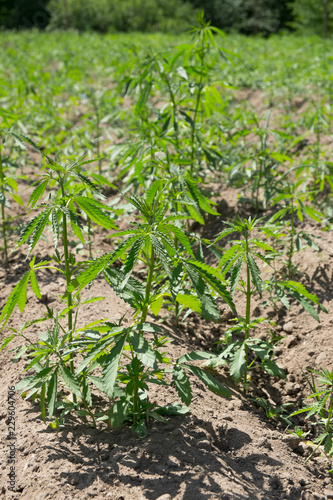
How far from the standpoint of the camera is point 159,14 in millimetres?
23938

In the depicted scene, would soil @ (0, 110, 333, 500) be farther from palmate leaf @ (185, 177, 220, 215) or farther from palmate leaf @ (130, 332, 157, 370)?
palmate leaf @ (185, 177, 220, 215)

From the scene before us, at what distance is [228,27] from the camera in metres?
27.4

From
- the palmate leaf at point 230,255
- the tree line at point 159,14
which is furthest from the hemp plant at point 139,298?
the tree line at point 159,14

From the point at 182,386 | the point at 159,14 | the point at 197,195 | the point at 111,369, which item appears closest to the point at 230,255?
the point at 197,195

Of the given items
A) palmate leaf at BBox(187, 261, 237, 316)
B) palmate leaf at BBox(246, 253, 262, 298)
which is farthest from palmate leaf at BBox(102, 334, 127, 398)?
palmate leaf at BBox(246, 253, 262, 298)

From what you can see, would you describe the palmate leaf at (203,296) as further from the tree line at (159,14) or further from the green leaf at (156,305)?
the tree line at (159,14)

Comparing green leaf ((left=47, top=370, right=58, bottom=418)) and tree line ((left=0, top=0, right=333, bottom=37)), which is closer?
→ green leaf ((left=47, top=370, right=58, bottom=418))

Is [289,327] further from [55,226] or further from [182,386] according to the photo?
[55,226]

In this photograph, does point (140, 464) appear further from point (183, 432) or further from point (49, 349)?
point (49, 349)

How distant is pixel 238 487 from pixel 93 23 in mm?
24552

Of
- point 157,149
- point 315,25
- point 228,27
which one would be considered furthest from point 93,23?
point 157,149

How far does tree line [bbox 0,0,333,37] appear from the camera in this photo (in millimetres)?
22672

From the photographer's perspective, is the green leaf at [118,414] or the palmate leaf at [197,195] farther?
the palmate leaf at [197,195]

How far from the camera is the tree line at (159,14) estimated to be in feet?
74.4
